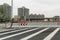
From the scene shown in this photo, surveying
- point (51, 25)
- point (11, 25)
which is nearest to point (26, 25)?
point (11, 25)

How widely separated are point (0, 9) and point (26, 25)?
167 feet

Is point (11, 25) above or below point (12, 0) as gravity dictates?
below

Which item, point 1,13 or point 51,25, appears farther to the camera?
point 1,13

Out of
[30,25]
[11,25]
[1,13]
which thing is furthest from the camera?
[1,13]

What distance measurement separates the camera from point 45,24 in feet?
101

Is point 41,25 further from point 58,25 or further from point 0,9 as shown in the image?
point 0,9

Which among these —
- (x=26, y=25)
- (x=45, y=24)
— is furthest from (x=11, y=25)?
(x=45, y=24)

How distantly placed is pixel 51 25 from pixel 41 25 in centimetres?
189

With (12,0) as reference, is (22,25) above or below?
below

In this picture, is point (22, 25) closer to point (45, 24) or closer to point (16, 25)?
point (16, 25)

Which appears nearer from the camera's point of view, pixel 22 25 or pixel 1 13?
pixel 22 25

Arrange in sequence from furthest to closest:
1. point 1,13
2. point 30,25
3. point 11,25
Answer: point 1,13
point 30,25
point 11,25

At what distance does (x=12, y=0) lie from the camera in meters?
29.8

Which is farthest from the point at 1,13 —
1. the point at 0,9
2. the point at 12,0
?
the point at 12,0
